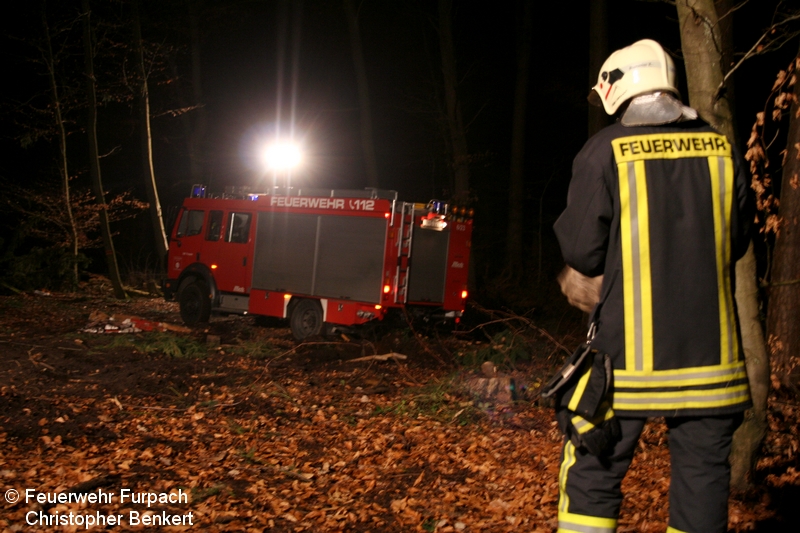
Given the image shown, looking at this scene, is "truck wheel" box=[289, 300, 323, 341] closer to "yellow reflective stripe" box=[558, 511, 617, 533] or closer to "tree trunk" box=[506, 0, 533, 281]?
"tree trunk" box=[506, 0, 533, 281]

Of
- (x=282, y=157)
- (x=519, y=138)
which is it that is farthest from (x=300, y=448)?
(x=519, y=138)

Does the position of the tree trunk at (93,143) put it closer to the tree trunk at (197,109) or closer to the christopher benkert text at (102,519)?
the tree trunk at (197,109)

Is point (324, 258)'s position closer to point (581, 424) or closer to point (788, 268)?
point (788, 268)

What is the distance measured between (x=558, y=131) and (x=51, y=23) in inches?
647

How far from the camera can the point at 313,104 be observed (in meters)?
27.7

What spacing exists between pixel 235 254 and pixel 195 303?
1.39 metres

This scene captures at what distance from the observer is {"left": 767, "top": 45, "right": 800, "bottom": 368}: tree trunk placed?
18.4 feet

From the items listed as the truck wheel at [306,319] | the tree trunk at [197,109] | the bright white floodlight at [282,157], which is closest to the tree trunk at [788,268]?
the truck wheel at [306,319]

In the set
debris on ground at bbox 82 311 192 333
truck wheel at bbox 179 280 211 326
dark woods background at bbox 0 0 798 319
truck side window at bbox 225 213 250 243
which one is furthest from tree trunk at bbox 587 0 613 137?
debris on ground at bbox 82 311 192 333

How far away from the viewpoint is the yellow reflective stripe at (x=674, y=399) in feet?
7.29

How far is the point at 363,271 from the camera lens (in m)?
11.5

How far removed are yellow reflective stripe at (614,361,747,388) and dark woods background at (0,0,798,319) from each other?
514 inches

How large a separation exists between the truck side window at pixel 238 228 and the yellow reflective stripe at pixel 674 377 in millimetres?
11410

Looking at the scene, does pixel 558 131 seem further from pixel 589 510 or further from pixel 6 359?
pixel 589 510
